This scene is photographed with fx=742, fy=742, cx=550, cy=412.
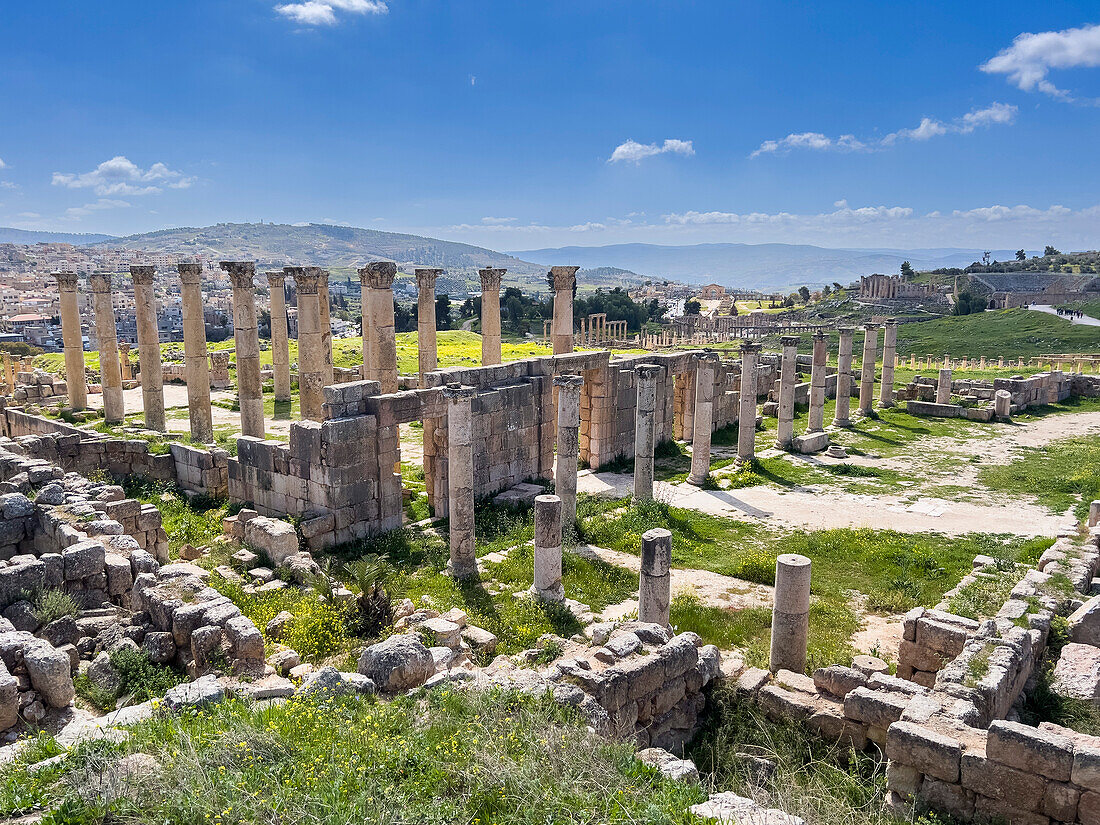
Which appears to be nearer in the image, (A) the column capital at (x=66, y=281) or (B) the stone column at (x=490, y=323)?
(B) the stone column at (x=490, y=323)

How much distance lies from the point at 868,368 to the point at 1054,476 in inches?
460

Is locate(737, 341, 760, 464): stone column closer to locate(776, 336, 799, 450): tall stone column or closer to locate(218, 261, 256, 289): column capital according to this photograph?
locate(776, 336, 799, 450): tall stone column

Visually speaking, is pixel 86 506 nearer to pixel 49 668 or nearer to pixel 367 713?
pixel 49 668

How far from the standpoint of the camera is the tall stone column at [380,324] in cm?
2277

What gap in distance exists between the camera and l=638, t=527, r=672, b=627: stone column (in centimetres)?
1198

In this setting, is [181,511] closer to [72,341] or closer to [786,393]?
[72,341]

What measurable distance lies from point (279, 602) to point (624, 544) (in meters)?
7.48

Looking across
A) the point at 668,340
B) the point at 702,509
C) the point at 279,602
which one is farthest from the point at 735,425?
the point at 668,340

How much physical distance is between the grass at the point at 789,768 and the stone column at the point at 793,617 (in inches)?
62.5

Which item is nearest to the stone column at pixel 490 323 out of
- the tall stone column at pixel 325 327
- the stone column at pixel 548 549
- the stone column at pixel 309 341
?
the tall stone column at pixel 325 327

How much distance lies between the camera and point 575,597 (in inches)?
548

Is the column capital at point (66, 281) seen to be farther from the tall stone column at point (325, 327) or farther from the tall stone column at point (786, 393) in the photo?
the tall stone column at point (786, 393)

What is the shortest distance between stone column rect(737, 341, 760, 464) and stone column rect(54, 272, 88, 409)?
25034 millimetres

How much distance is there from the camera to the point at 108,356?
1080 inches
